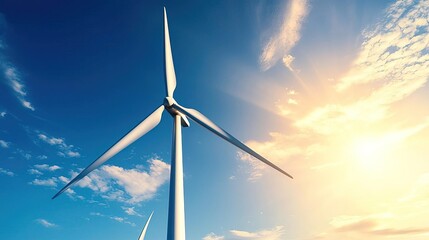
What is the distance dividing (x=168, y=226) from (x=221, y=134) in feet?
39.4

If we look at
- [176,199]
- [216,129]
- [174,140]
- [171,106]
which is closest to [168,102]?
[171,106]

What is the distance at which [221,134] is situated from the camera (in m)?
30.9

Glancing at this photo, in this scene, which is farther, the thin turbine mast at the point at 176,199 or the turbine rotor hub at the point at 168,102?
the turbine rotor hub at the point at 168,102

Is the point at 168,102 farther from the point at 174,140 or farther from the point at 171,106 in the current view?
the point at 174,140

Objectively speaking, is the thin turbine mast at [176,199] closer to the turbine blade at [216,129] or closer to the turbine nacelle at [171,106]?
the turbine nacelle at [171,106]

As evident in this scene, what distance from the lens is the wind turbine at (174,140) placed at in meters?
23.0

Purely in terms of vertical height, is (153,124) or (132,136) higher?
(153,124)

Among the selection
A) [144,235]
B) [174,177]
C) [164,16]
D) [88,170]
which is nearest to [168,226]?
[174,177]

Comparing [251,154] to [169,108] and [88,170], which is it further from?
[88,170]

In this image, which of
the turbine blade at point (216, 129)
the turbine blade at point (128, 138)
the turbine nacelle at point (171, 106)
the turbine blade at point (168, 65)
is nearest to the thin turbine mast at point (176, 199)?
the turbine nacelle at point (171, 106)

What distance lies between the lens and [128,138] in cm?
2767

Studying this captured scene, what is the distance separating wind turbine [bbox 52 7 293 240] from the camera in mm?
23047

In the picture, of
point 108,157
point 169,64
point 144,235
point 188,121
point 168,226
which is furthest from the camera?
point 144,235

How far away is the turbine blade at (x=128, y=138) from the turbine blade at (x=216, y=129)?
8.23ft
